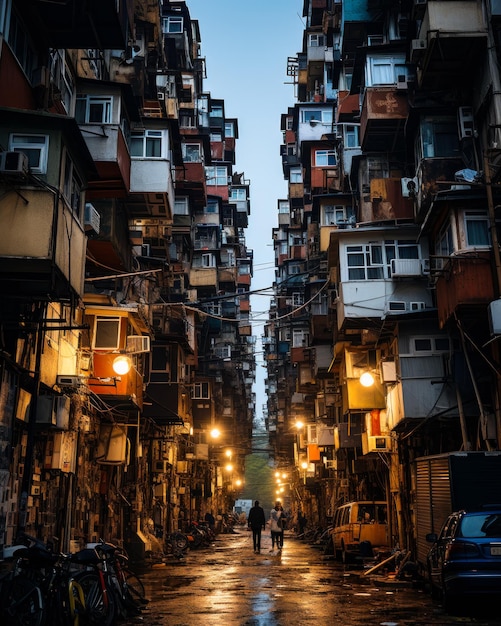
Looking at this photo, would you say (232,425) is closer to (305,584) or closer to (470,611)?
(305,584)

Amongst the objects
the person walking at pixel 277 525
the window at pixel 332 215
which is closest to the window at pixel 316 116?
the window at pixel 332 215

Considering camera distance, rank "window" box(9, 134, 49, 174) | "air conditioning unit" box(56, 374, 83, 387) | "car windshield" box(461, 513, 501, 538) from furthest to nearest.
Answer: "air conditioning unit" box(56, 374, 83, 387), "window" box(9, 134, 49, 174), "car windshield" box(461, 513, 501, 538)

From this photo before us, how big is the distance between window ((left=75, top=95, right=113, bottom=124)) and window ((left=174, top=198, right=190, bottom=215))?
58.6 feet

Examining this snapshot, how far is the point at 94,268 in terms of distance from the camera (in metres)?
22.8

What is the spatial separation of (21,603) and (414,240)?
19.8 metres

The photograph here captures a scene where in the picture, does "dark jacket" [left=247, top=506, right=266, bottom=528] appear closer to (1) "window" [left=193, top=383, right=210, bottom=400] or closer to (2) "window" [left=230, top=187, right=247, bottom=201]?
(1) "window" [left=193, top=383, right=210, bottom=400]

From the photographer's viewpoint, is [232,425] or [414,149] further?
[232,425]

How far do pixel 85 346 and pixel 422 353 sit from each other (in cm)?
1107

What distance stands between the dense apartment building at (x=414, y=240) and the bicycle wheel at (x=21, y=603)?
8.94 meters

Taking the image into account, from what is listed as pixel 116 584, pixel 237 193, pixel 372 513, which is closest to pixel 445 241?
pixel 372 513

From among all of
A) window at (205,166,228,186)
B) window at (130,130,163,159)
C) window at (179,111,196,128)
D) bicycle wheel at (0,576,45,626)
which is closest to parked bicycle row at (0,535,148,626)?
bicycle wheel at (0,576,45,626)

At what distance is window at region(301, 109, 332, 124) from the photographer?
153 ft

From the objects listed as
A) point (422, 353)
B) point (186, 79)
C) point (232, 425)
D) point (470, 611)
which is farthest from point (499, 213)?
point (232, 425)

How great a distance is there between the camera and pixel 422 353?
907 inches
